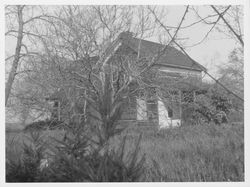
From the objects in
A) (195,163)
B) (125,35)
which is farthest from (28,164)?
(125,35)

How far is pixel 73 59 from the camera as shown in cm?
417

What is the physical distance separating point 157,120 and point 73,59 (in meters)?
1.82

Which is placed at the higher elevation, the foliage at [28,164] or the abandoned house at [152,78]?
the abandoned house at [152,78]

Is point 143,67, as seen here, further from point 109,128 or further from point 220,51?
point 109,128

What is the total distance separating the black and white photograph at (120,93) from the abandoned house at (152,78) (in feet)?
0.07

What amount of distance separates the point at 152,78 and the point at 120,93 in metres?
2.88

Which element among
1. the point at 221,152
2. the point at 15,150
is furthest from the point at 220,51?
the point at 15,150

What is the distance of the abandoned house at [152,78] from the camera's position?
397 cm

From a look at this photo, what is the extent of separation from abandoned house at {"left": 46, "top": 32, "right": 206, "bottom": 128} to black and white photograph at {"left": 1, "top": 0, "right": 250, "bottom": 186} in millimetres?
22

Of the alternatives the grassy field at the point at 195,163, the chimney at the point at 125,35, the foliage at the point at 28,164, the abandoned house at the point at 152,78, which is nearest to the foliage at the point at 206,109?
the abandoned house at the point at 152,78

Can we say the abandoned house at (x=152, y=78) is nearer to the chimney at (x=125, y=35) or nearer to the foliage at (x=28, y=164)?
the chimney at (x=125, y=35)

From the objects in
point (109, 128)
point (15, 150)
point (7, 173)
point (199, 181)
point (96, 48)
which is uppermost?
point (96, 48)

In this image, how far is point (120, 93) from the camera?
1.69m

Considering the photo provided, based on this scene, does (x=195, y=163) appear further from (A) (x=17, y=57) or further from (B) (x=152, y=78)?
(B) (x=152, y=78)
